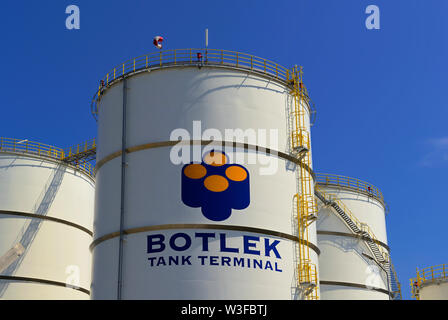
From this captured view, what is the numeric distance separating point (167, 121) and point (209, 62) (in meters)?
2.71

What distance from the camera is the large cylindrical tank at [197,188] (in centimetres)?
2036

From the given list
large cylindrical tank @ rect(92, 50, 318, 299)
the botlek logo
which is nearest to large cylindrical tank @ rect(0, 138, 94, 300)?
large cylindrical tank @ rect(92, 50, 318, 299)

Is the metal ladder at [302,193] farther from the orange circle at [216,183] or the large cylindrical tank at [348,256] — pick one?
the large cylindrical tank at [348,256]

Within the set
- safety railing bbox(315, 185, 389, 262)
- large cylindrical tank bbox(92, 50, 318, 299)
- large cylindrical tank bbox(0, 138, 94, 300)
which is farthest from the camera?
safety railing bbox(315, 185, 389, 262)

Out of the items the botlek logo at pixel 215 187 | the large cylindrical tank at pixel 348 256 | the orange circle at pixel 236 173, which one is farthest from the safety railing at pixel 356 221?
the botlek logo at pixel 215 187

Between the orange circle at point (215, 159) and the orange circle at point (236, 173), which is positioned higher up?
the orange circle at point (215, 159)

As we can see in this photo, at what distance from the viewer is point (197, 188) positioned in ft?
68.1

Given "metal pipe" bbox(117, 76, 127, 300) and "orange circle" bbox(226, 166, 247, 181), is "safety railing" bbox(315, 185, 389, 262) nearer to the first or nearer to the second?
"orange circle" bbox(226, 166, 247, 181)

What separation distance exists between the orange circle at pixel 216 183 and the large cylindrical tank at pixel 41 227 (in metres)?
14.1

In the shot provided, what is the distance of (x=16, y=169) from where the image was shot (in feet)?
107

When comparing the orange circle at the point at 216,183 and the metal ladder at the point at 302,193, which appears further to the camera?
the metal ladder at the point at 302,193

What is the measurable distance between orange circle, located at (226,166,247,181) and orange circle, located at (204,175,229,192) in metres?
0.25

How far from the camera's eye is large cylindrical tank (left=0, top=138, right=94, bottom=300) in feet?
102
